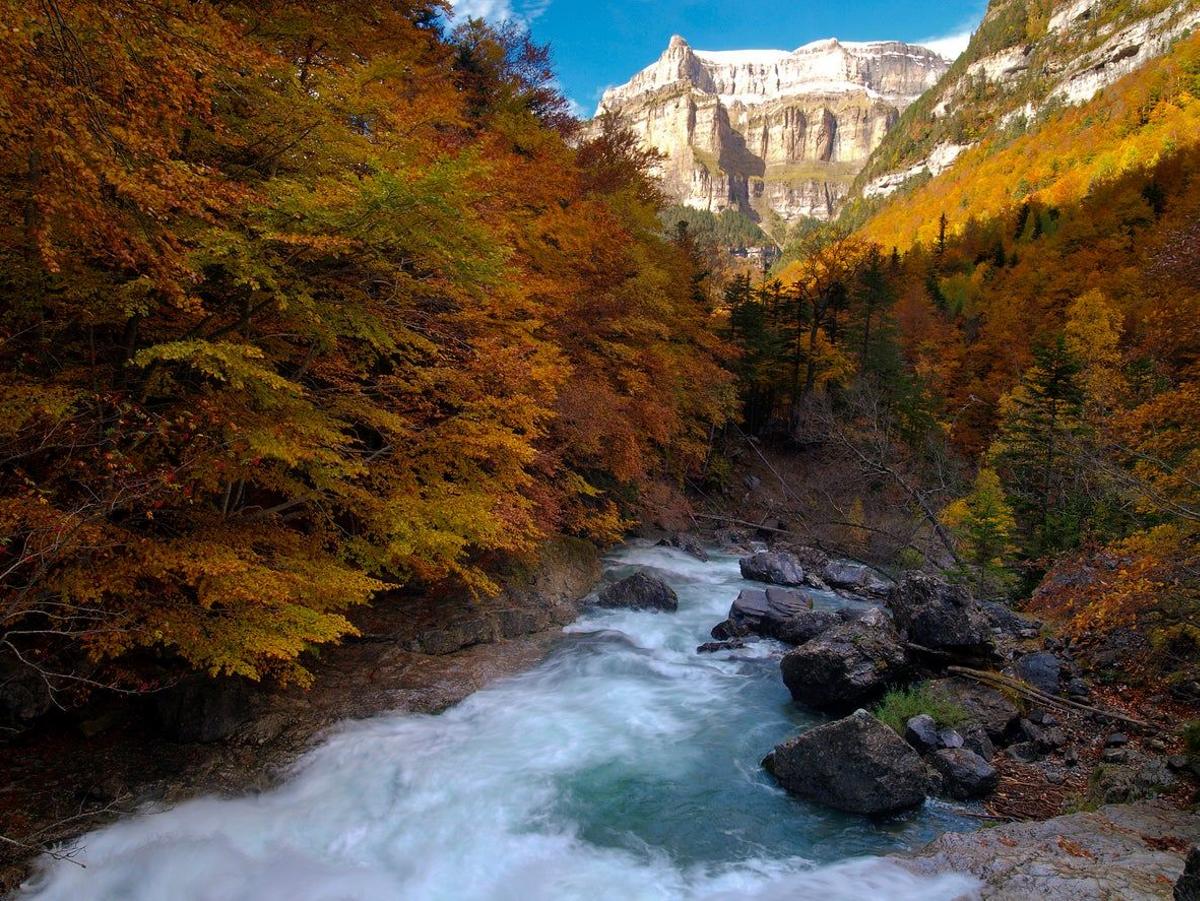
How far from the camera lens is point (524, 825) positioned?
652 centimetres

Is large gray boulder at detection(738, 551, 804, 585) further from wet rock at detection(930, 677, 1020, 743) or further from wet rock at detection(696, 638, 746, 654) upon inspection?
wet rock at detection(930, 677, 1020, 743)

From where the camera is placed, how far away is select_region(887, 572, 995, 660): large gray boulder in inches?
363

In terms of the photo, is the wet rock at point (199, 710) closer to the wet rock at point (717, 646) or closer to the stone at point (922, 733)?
the wet rock at point (717, 646)

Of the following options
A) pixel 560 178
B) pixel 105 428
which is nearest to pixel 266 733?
pixel 105 428

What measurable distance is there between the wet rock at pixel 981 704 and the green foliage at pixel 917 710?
0.13m

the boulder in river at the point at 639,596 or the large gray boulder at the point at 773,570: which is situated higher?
the boulder in river at the point at 639,596

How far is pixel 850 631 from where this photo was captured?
952 cm

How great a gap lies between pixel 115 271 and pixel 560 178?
1296cm

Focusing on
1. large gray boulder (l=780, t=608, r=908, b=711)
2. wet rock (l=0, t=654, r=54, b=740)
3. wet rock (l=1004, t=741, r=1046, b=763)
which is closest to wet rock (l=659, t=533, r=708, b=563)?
large gray boulder (l=780, t=608, r=908, b=711)

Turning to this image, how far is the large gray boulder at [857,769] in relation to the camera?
6.57 meters

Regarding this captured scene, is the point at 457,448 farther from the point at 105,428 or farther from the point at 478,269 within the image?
the point at 105,428

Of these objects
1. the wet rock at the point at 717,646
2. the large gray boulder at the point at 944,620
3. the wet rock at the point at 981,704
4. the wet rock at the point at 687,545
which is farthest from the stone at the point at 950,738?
the wet rock at the point at 687,545

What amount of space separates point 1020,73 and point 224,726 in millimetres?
175826

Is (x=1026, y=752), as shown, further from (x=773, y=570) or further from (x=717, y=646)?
(x=773, y=570)
